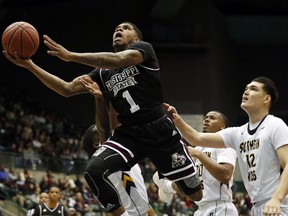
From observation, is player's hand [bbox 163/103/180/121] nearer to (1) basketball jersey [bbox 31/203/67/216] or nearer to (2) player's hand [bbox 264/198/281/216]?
(2) player's hand [bbox 264/198/281/216]

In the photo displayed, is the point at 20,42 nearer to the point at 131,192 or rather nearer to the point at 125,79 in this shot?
the point at 125,79

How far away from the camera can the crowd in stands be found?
58.8 ft

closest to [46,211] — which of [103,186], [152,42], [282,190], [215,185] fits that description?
[215,185]

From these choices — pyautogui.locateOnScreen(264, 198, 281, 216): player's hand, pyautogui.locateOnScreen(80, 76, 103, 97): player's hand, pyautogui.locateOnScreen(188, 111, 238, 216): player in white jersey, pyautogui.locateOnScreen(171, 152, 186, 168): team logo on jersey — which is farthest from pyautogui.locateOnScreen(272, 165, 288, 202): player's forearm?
pyautogui.locateOnScreen(188, 111, 238, 216): player in white jersey

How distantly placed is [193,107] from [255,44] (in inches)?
222

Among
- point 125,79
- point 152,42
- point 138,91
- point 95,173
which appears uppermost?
point 125,79

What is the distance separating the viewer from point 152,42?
102 ft

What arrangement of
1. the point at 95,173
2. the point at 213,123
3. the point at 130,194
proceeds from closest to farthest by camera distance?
the point at 95,173, the point at 130,194, the point at 213,123

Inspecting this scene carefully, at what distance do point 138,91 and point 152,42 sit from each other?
24774 mm

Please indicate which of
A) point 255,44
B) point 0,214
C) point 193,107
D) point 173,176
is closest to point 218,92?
point 193,107

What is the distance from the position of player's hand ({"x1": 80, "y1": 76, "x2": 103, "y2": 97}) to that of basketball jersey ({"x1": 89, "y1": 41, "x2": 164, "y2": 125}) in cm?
19

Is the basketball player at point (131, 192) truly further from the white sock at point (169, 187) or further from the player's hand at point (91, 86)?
the player's hand at point (91, 86)

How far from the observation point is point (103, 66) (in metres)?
5.94

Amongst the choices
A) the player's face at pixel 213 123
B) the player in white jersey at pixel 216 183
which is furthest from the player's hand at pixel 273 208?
the player's face at pixel 213 123
